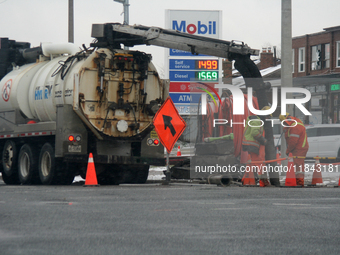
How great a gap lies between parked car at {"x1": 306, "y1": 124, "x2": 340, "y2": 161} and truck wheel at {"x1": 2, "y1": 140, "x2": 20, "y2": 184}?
41.2 ft

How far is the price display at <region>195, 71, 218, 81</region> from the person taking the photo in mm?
24000

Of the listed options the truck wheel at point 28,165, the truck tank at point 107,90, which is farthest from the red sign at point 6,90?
the truck wheel at point 28,165

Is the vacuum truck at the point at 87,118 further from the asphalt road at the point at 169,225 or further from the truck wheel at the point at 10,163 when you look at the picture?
the asphalt road at the point at 169,225

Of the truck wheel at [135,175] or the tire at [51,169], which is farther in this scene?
the truck wheel at [135,175]

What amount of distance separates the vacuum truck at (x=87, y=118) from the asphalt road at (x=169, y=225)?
15.1 feet

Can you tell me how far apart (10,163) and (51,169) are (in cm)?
273

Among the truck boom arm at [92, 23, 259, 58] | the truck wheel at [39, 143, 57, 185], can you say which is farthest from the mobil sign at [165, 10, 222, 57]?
the truck wheel at [39, 143, 57, 185]

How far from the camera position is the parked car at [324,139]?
25.4 meters

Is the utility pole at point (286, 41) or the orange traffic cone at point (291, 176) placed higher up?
the utility pole at point (286, 41)

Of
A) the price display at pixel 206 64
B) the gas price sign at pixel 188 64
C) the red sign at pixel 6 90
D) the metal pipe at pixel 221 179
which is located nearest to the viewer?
the metal pipe at pixel 221 179

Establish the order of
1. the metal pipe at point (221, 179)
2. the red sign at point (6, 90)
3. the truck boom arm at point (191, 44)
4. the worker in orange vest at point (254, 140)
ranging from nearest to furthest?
1. the worker in orange vest at point (254, 140)
2. the metal pipe at point (221, 179)
3. the truck boom arm at point (191, 44)
4. the red sign at point (6, 90)

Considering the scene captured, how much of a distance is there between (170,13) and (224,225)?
18580 mm

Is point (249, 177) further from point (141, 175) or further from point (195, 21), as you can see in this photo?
point (195, 21)

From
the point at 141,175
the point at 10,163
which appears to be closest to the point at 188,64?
the point at 141,175
